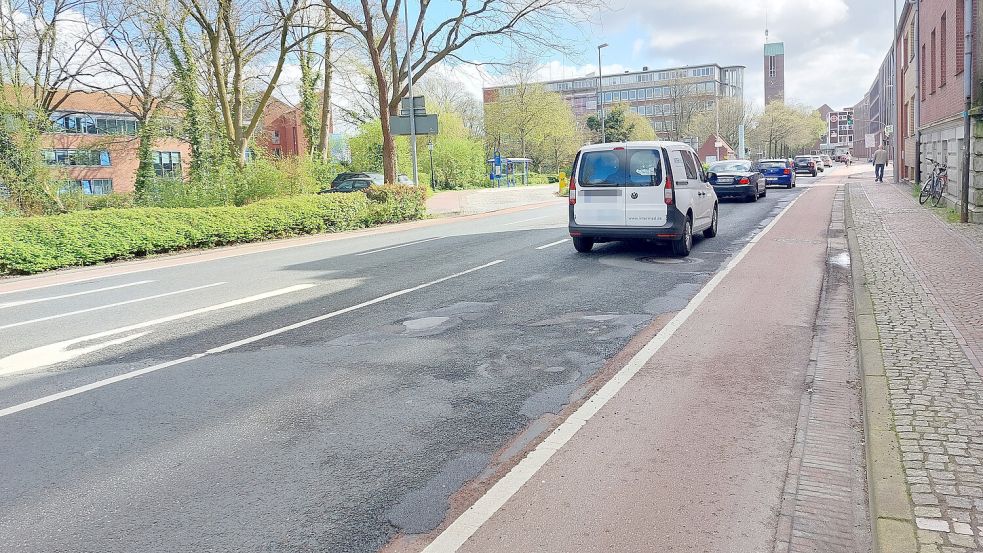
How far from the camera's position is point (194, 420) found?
5188 millimetres

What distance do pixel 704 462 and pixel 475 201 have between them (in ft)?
91.9

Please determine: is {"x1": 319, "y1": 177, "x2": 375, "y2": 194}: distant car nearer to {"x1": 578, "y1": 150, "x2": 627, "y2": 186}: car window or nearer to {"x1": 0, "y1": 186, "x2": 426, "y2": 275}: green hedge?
{"x1": 0, "y1": 186, "x2": 426, "y2": 275}: green hedge

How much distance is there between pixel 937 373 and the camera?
5453 millimetres

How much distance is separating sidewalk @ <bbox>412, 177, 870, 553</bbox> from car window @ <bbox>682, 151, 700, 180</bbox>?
625 centimetres

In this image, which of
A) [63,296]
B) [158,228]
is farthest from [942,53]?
[63,296]

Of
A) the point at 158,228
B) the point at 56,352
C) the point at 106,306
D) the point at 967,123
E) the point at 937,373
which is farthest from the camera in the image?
the point at 158,228

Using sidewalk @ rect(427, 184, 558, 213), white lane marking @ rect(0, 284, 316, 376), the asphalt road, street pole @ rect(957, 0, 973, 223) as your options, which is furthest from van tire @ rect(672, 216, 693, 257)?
sidewalk @ rect(427, 184, 558, 213)

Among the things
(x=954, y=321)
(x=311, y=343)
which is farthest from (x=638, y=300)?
(x=311, y=343)

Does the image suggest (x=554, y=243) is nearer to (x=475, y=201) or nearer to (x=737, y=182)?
(x=737, y=182)

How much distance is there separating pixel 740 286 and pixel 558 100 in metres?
58.4

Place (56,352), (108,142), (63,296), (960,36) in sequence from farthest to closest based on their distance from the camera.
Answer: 1. (108,142)
2. (960,36)
3. (63,296)
4. (56,352)

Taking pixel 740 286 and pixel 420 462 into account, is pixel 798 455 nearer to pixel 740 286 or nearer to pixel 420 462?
pixel 420 462

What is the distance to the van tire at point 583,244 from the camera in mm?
13625

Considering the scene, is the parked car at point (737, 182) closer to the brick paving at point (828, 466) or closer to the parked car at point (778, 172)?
the parked car at point (778, 172)
